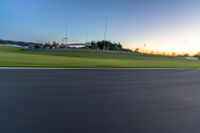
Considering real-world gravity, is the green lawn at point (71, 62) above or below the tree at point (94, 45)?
below

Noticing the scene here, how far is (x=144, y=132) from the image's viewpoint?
182 inches

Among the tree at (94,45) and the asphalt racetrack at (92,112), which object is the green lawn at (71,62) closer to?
the asphalt racetrack at (92,112)

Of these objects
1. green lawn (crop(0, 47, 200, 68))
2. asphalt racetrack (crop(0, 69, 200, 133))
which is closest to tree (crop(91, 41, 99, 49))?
green lawn (crop(0, 47, 200, 68))

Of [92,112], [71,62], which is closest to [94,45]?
[71,62]

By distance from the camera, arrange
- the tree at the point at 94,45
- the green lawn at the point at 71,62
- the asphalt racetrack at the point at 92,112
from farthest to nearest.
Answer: the tree at the point at 94,45, the green lawn at the point at 71,62, the asphalt racetrack at the point at 92,112

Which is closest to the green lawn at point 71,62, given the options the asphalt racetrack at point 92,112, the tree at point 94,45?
the asphalt racetrack at point 92,112

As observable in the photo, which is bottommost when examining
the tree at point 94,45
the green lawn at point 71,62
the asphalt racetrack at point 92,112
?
the green lawn at point 71,62

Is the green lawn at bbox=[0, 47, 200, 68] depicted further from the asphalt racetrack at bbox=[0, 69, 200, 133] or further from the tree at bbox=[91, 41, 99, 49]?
the tree at bbox=[91, 41, 99, 49]

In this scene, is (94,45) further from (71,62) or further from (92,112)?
(92,112)

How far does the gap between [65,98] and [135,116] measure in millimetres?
2470

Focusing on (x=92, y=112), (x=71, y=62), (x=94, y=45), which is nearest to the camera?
(x=92, y=112)

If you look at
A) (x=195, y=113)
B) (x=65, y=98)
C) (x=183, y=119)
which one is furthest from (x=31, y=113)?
(x=195, y=113)

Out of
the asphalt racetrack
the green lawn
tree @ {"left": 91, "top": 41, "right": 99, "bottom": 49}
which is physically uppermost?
tree @ {"left": 91, "top": 41, "right": 99, "bottom": 49}

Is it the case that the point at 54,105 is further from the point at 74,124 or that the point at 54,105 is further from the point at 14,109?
the point at 74,124
